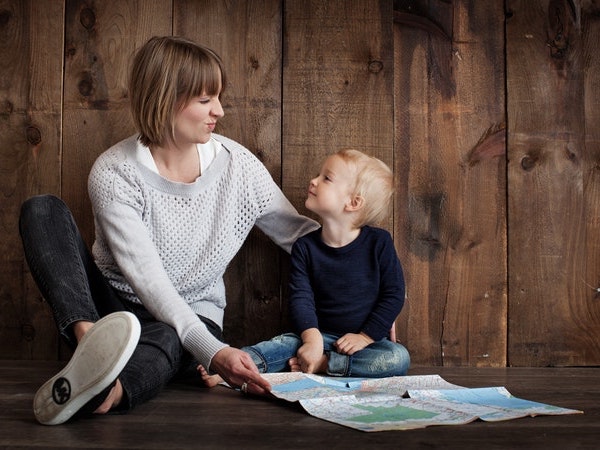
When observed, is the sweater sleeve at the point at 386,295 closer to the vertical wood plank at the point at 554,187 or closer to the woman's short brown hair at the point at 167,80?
the vertical wood plank at the point at 554,187

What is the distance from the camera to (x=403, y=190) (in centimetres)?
189

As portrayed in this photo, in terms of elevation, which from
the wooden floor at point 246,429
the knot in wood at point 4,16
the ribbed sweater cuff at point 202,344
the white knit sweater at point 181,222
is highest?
the knot in wood at point 4,16

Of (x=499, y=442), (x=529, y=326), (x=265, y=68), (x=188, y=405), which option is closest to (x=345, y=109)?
(x=265, y=68)

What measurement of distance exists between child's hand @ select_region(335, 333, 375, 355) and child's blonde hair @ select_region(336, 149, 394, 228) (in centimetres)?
28

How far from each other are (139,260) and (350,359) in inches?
20.6

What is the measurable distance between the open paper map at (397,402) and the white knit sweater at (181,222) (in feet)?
1.03

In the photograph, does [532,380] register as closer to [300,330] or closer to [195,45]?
[300,330]

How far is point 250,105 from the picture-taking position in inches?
74.8

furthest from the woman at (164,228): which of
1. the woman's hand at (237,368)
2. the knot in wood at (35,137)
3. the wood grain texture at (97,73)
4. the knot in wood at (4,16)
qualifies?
the knot in wood at (4,16)

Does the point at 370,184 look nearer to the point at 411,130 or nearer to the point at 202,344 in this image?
the point at 411,130

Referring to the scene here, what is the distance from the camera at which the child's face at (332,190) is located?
1.74 m

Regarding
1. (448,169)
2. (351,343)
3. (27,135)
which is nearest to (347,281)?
(351,343)

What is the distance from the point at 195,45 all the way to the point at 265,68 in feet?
0.99

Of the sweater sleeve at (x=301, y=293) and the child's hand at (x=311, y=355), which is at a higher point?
the sweater sleeve at (x=301, y=293)
